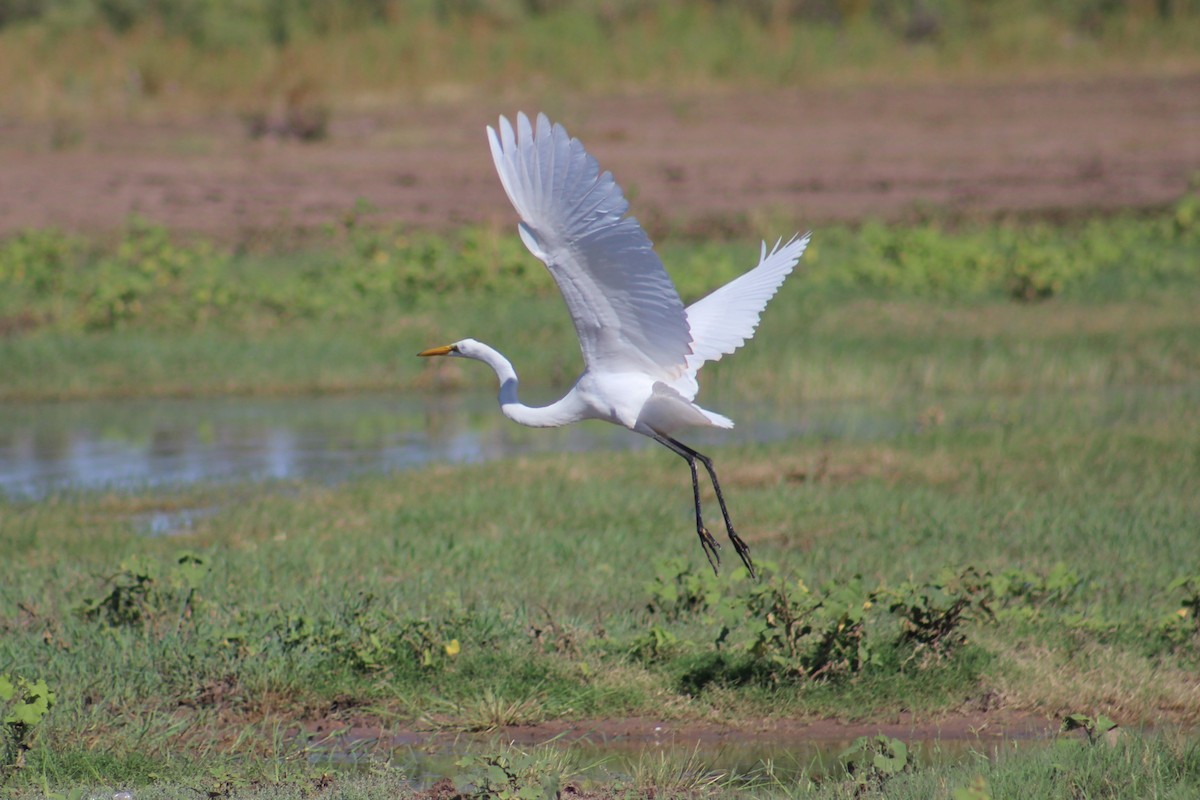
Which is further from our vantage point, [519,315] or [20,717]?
[519,315]

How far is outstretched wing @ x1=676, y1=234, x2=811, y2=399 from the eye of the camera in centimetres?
667

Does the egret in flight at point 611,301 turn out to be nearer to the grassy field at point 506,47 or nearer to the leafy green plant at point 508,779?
the leafy green plant at point 508,779

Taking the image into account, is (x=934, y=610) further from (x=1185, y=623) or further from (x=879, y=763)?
(x=879, y=763)

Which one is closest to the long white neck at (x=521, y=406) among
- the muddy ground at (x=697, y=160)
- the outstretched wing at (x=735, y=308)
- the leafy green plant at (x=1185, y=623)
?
the outstretched wing at (x=735, y=308)

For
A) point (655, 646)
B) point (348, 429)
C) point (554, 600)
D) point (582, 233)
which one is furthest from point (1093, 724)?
point (348, 429)

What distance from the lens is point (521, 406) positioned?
20.1 feet

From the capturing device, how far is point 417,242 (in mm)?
17016

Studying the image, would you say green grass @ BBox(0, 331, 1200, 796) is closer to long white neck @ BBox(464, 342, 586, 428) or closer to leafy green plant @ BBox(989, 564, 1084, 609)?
leafy green plant @ BBox(989, 564, 1084, 609)

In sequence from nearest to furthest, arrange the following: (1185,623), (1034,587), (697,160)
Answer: (1185,623) < (1034,587) < (697,160)

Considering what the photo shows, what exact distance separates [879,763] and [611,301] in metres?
1.87

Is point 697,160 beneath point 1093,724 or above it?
above

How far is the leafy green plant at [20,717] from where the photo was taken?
501 centimetres

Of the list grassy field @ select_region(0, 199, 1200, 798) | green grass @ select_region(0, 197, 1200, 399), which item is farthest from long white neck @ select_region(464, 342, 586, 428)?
green grass @ select_region(0, 197, 1200, 399)

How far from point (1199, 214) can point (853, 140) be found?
21.4 ft
